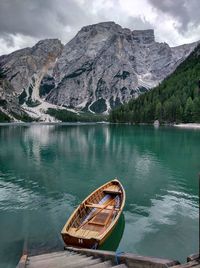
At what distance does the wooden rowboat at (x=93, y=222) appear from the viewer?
18.4m

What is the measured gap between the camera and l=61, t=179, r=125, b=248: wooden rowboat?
60.2 ft

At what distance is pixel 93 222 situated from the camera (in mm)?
21922

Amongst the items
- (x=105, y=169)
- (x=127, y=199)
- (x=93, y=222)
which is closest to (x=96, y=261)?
(x=93, y=222)

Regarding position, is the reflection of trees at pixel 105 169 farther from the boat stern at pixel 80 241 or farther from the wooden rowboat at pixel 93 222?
the boat stern at pixel 80 241

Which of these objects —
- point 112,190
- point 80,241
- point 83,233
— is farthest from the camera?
point 112,190

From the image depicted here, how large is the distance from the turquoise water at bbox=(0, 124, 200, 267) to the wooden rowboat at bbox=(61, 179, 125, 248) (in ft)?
5.51

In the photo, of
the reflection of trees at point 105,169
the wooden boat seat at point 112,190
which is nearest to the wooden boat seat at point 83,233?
the wooden boat seat at point 112,190

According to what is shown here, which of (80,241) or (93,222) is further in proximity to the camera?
(93,222)

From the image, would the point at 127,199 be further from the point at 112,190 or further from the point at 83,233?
the point at 83,233

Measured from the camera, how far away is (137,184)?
41.6m

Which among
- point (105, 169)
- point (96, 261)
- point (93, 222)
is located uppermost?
point (96, 261)

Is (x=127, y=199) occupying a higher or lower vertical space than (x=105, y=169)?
higher

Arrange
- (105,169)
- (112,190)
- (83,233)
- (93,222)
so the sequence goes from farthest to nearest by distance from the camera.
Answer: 1. (105,169)
2. (112,190)
3. (93,222)
4. (83,233)

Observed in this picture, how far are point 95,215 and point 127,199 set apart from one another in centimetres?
1100
